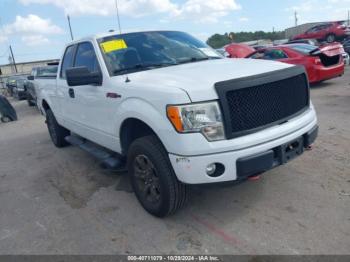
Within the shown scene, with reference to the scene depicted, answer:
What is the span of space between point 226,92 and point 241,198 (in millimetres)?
1468

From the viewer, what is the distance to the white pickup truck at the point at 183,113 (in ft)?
9.33

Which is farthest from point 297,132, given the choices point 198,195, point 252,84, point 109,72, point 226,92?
point 109,72

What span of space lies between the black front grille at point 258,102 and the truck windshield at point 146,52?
4.10ft

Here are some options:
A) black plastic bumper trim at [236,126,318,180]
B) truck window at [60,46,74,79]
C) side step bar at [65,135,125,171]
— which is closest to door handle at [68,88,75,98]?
truck window at [60,46,74,79]

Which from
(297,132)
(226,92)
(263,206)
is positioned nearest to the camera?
(226,92)

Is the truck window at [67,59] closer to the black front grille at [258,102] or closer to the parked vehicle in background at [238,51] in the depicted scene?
the black front grille at [258,102]

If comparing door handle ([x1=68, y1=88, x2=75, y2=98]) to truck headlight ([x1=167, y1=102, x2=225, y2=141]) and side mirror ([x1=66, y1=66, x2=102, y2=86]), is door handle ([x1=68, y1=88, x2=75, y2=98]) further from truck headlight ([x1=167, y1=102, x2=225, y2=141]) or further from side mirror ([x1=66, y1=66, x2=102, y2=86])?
truck headlight ([x1=167, y1=102, x2=225, y2=141])

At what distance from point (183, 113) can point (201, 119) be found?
0.16 meters

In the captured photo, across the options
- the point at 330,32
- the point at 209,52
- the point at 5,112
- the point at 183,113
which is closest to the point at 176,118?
the point at 183,113

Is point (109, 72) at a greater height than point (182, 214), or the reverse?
point (109, 72)

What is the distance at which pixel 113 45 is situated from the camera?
163 inches

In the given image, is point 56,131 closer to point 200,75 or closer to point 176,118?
point 200,75

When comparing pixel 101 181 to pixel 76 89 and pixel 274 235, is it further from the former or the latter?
pixel 274 235

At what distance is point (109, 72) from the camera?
3.88 m
